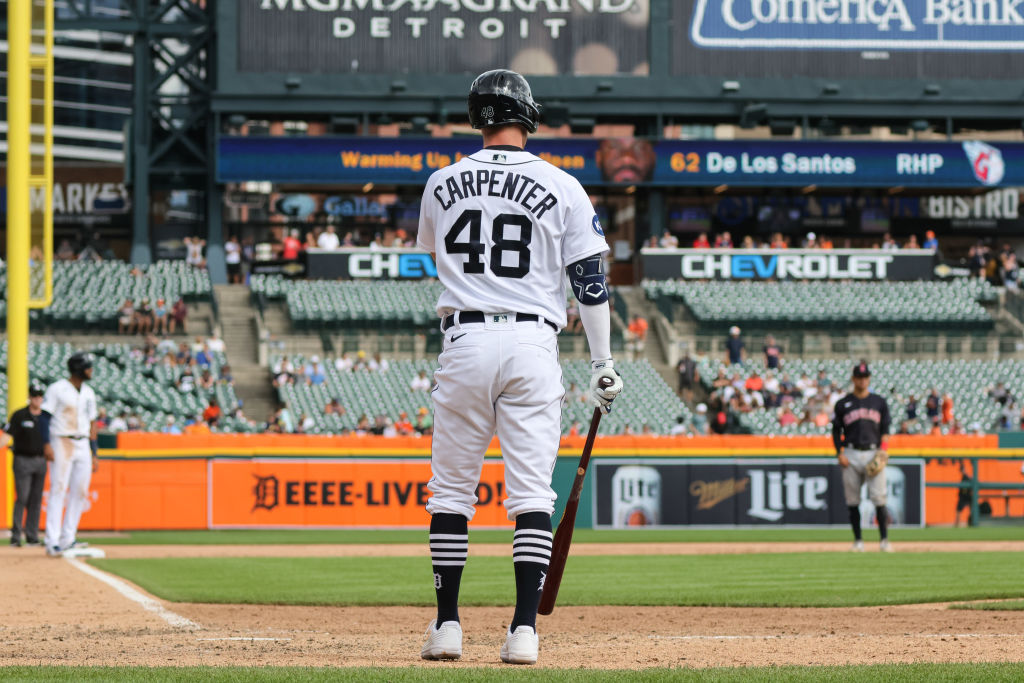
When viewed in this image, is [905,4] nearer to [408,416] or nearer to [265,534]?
[408,416]

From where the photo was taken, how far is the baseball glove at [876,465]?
45.8 ft

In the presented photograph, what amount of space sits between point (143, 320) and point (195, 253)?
216 inches

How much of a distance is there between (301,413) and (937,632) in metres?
20.7

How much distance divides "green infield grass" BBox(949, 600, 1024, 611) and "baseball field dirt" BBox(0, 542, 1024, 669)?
0.12m

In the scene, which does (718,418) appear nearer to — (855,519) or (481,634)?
(855,519)

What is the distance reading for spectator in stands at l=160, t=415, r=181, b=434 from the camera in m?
24.4

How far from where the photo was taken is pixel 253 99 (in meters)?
35.5

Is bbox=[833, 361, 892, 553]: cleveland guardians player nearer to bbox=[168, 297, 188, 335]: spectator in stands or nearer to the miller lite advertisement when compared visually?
the miller lite advertisement

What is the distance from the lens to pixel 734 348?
3070cm

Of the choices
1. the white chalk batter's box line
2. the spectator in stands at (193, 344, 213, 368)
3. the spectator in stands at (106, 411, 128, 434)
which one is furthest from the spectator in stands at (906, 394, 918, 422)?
the white chalk batter's box line

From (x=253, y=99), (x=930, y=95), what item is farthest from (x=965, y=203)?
(x=253, y=99)

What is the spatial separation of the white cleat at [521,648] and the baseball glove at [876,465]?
30.1 ft

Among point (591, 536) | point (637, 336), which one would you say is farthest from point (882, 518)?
point (637, 336)

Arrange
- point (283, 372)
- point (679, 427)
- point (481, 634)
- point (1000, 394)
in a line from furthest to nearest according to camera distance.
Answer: point (1000, 394)
point (283, 372)
point (679, 427)
point (481, 634)
